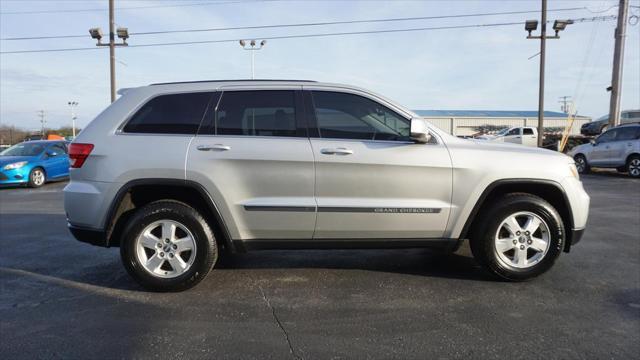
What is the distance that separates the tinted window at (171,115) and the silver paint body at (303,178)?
9 centimetres

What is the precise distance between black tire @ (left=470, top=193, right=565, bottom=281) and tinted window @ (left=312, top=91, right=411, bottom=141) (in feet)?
3.56

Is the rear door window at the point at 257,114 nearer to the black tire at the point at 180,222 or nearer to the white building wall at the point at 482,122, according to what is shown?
the black tire at the point at 180,222

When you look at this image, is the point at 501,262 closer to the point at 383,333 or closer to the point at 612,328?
the point at 612,328

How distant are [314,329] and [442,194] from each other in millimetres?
1727

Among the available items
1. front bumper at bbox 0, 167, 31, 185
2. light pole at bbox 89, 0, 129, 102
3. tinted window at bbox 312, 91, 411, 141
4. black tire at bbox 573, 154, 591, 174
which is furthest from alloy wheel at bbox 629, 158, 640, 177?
light pole at bbox 89, 0, 129, 102

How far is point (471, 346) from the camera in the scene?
3047 mm

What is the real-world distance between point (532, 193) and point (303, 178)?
2301 mm

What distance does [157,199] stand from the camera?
4297 mm

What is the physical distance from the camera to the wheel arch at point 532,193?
419 cm

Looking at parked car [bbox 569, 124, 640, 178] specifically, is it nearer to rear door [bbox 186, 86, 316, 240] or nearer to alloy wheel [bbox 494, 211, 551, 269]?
alloy wheel [bbox 494, 211, 551, 269]

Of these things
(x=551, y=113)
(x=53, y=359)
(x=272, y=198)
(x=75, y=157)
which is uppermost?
(x=551, y=113)

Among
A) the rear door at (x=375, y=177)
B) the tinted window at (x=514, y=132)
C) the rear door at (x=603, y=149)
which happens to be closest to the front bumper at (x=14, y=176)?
the rear door at (x=375, y=177)

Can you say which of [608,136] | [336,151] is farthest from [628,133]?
[336,151]

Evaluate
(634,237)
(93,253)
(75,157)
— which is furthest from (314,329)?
(634,237)
